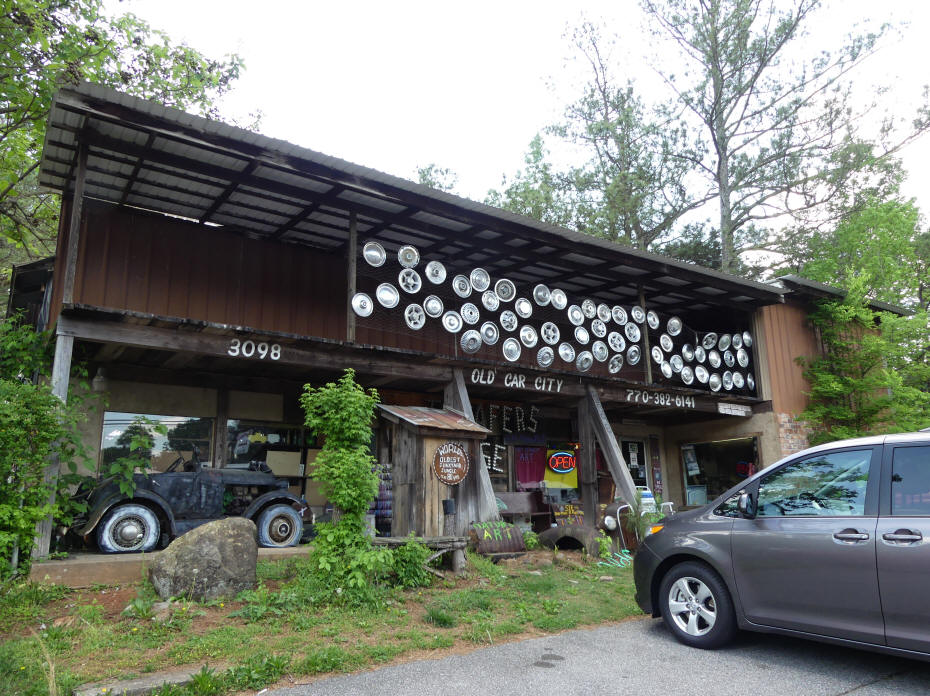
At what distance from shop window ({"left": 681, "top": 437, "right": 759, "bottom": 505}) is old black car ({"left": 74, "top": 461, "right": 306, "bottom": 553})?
11.2 meters

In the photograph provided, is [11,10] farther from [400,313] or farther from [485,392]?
[485,392]

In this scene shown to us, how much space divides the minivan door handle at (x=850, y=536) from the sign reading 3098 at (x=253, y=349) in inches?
275

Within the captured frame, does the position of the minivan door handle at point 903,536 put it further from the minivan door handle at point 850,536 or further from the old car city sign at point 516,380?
the old car city sign at point 516,380

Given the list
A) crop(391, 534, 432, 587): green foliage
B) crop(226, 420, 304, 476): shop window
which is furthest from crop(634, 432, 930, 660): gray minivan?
crop(226, 420, 304, 476): shop window

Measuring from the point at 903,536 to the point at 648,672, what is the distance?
1903 millimetres

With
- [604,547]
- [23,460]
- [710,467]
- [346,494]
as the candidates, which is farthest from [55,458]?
[710,467]

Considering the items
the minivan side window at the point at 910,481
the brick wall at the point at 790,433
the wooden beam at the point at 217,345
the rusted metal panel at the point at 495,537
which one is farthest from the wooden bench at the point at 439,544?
the brick wall at the point at 790,433

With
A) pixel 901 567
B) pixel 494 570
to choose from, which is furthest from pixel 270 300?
pixel 901 567

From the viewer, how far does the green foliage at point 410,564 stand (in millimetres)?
7117

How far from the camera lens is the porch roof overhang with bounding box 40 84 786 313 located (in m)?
7.92

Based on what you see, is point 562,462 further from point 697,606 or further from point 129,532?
point 697,606

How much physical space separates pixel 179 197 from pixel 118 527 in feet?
16.0

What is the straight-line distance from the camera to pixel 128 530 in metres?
7.96

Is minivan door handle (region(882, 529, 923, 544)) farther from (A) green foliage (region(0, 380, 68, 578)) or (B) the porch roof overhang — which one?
(A) green foliage (region(0, 380, 68, 578))
